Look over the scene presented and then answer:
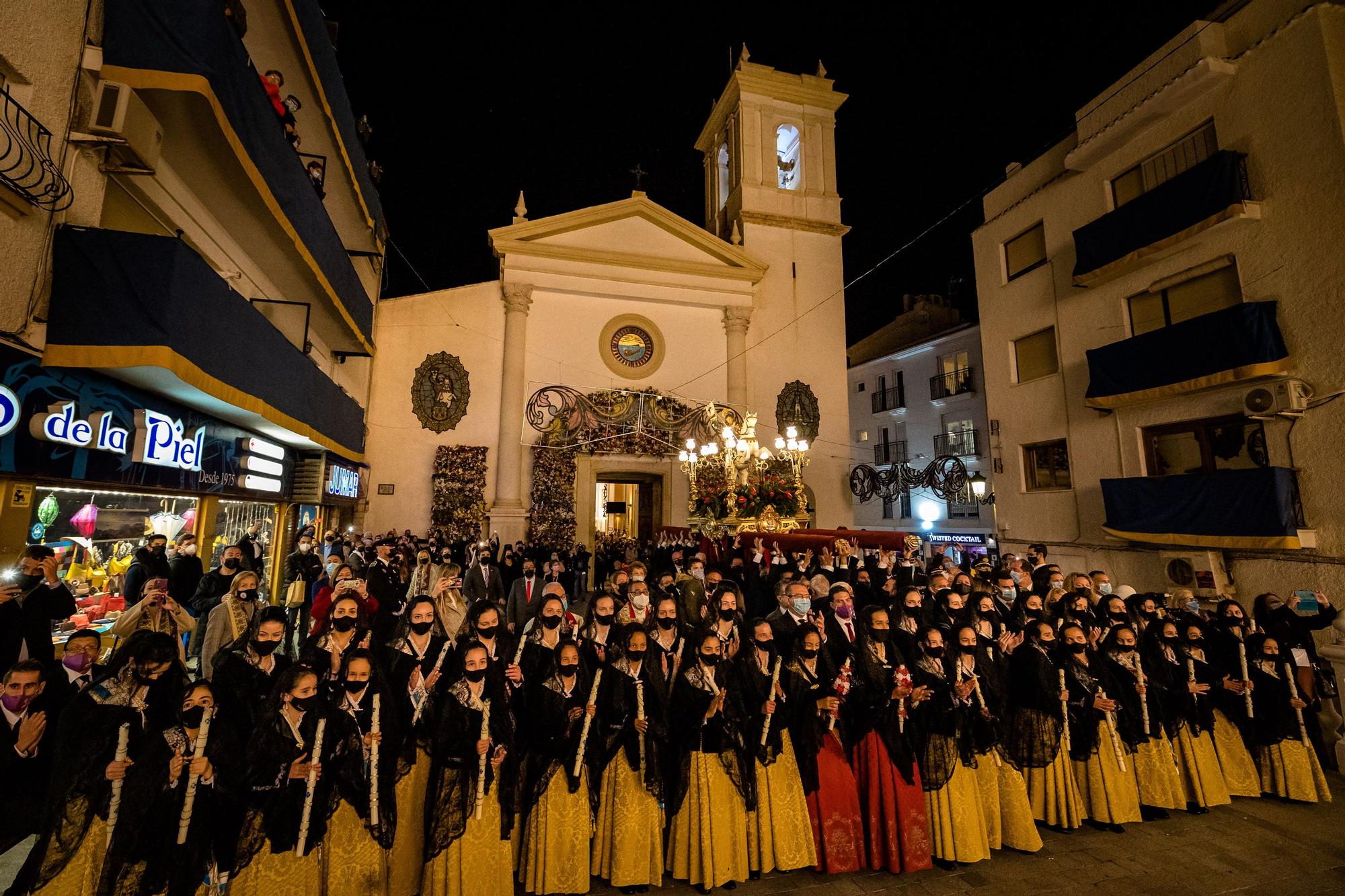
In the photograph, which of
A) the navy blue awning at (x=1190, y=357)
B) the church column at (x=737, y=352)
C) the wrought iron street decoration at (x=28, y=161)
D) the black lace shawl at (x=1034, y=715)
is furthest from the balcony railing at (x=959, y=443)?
the wrought iron street decoration at (x=28, y=161)

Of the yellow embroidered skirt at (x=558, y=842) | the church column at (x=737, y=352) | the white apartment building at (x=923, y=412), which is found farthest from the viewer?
the white apartment building at (x=923, y=412)

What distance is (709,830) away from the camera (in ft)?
12.7

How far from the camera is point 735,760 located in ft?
13.3

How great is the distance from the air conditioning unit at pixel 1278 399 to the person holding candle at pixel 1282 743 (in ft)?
14.0

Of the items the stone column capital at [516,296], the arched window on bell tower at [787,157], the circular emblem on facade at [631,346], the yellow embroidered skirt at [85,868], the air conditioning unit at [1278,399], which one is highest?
the arched window on bell tower at [787,157]

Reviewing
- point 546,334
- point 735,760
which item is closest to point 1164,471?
point 735,760

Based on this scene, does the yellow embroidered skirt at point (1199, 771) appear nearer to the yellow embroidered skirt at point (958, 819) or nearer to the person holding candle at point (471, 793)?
the yellow embroidered skirt at point (958, 819)

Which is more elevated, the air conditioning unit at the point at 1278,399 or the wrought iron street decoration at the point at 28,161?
the wrought iron street decoration at the point at 28,161

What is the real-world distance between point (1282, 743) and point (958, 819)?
11.7ft

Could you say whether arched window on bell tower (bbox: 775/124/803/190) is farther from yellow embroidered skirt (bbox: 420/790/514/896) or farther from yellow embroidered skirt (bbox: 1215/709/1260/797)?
yellow embroidered skirt (bbox: 420/790/514/896)

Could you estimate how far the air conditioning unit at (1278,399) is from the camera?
7.84 metres

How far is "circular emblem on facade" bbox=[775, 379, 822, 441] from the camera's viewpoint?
18.3m

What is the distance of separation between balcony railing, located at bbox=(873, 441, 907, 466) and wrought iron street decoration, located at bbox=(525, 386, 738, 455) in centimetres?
1353

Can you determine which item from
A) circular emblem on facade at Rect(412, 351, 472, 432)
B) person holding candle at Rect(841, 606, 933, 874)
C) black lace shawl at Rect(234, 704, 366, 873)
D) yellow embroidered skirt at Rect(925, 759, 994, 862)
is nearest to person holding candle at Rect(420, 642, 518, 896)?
black lace shawl at Rect(234, 704, 366, 873)
